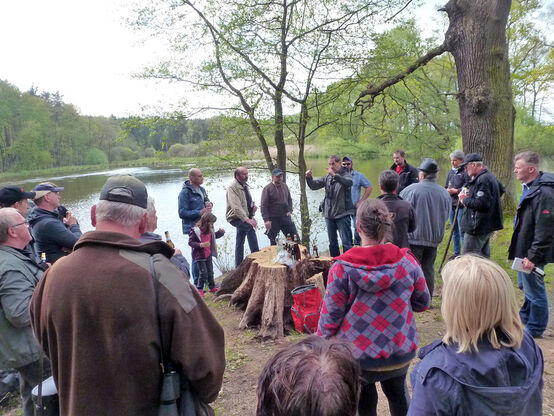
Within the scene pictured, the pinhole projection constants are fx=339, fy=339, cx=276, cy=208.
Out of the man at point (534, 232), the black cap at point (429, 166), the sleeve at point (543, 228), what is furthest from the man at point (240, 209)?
the sleeve at point (543, 228)

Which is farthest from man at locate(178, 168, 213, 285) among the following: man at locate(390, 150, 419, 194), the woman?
the woman

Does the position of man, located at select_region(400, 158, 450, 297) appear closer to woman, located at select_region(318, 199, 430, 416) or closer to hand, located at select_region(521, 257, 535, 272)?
hand, located at select_region(521, 257, 535, 272)

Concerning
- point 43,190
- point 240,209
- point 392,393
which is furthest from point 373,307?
point 240,209

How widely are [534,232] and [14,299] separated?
4468 millimetres

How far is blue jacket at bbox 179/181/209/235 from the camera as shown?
5.53 meters

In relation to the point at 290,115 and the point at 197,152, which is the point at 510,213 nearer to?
the point at 290,115

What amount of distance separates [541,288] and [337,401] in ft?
11.7

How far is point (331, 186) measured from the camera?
6.02 metres

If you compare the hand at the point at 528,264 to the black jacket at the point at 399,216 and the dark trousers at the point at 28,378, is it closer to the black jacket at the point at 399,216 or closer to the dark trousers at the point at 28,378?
the black jacket at the point at 399,216

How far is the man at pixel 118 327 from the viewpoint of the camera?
1275mm

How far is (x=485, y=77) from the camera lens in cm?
653

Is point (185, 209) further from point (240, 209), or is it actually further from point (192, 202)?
point (240, 209)

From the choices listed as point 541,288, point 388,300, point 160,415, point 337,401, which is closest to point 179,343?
point 160,415

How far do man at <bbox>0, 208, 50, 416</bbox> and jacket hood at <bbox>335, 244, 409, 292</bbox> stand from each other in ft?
7.30
